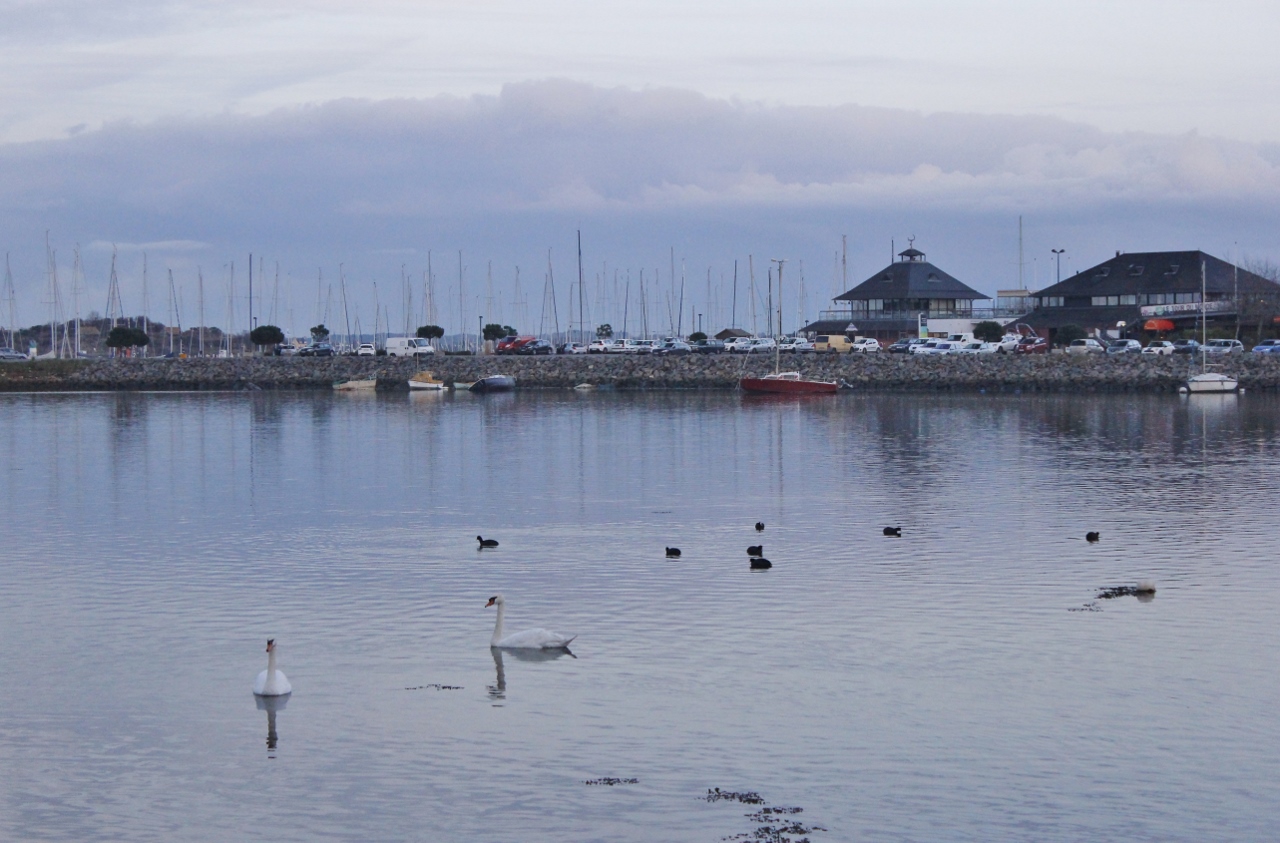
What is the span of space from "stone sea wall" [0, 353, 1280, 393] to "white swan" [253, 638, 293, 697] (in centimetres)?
8779

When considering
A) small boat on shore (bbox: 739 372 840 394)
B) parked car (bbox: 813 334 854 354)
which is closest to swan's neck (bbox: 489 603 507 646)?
small boat on shore (bbox: 739 372 840 394)

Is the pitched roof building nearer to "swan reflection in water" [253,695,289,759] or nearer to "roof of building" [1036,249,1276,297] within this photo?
"roof of building" [1036,249,1276,297]

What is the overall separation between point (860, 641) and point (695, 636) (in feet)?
8.40

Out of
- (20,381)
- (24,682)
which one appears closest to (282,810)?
(24,682)

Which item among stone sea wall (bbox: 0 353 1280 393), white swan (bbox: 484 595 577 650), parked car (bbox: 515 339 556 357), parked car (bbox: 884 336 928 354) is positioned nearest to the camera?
white swan (bbox: 484 595 577 650)

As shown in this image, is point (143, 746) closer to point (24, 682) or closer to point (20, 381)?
point (24, 682)

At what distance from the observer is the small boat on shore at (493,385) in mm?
111688

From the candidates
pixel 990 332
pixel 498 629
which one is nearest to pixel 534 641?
pixel 498 629

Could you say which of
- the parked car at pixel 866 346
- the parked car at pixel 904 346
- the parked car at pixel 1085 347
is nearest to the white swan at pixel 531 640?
the parked car at pixel 1085 347

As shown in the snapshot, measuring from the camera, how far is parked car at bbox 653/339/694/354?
128 meters

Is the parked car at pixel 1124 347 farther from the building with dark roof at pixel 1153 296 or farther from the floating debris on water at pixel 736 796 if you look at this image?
the floating debris on water at pixel 736 796

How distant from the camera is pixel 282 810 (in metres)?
15.9

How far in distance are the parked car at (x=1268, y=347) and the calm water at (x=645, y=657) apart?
61.9 meters

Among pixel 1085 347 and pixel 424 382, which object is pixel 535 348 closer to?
pixel 424 382
